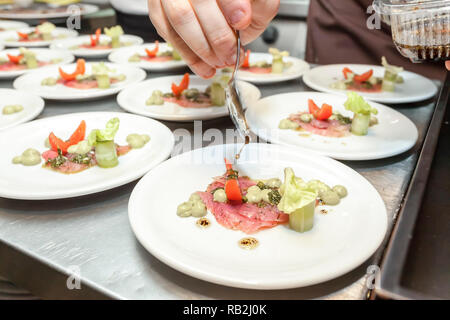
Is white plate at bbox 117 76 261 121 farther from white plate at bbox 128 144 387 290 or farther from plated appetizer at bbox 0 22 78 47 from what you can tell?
plated appetizer at bbox 0 22 78 47

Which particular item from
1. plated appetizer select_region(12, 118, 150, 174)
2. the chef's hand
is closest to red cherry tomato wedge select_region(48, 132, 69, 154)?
plated appetizer select_region(12, 118, 150, 174)

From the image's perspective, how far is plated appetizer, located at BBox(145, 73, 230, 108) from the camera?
175 centimetres

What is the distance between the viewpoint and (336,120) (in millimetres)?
1616

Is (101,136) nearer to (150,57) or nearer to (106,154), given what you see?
(106,154)

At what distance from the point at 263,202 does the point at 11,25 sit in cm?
344

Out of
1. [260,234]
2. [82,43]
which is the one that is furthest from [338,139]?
[82,43]

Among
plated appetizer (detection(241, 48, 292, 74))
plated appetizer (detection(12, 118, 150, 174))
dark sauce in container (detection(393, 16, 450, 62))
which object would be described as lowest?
plated appetizer (detection(12, 118, 150, 174))

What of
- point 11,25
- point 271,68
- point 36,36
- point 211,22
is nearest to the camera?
point 211,22

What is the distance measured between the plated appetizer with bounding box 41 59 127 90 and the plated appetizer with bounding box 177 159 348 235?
1113mm

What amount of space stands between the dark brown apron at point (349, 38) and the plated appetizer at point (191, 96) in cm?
115

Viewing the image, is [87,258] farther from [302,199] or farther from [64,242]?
[302,199]

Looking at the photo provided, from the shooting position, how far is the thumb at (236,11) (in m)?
1.01

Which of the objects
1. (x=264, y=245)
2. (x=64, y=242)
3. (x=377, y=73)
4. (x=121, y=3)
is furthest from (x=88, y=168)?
(x=121, y=3)

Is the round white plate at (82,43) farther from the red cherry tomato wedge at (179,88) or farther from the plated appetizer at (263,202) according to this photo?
the plated appetizer at (263,202)
